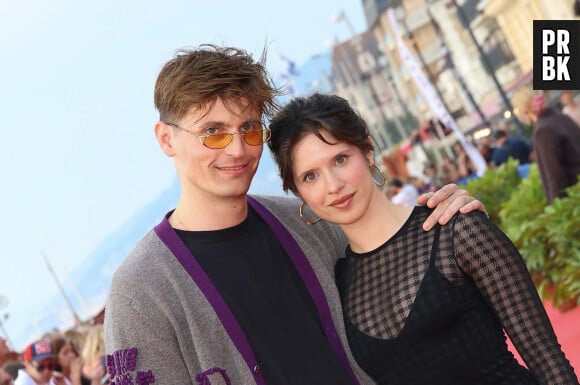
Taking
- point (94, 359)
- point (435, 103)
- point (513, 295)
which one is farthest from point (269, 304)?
point (435, 103)

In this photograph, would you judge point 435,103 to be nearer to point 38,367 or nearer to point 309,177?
point 38,367

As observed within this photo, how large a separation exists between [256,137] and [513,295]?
1210 millimetres

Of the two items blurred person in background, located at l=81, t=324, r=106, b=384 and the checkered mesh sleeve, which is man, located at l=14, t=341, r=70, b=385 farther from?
the checkered mesh sleeve

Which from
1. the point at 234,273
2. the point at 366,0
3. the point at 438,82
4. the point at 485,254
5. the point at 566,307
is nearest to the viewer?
the point at 485,254

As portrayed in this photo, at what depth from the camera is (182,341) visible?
3076 mm

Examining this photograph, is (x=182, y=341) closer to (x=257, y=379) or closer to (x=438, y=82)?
(x=257, y=379)

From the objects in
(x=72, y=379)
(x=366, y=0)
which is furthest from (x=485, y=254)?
(x=366, y=0)

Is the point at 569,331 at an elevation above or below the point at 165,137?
below

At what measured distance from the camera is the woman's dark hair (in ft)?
10.7

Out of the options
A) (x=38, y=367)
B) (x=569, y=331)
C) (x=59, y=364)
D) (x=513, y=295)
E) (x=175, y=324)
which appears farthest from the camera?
(x=59, y=364)

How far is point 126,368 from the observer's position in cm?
296

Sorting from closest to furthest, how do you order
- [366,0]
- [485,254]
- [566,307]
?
1. [485,254]
2. [566,307]
3. [366,0]

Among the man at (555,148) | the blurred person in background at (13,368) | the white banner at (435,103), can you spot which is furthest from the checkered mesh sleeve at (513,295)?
the white banner at (435,103)

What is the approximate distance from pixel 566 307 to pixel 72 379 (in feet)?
15.8
